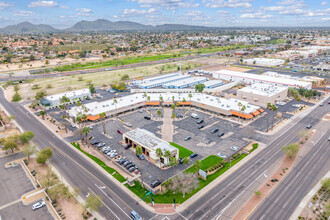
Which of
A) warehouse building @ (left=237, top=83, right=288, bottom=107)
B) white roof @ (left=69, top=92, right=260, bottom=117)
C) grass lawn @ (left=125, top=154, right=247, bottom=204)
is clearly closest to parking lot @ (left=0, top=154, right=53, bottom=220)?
grass lawn @ (left=125, top=154, right=247, bottom=204)

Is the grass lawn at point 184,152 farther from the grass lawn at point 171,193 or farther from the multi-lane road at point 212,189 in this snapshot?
the multi-lane road at point 212,189

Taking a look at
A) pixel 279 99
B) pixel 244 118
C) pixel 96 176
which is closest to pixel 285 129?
pixel 244 118

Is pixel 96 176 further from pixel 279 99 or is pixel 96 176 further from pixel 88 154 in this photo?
pixel 279 99

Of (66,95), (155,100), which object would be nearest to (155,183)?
(155,100)

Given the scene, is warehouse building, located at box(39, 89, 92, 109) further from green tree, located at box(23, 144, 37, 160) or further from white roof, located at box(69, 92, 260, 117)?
green tree, located at box(23, 144, 37, 160)

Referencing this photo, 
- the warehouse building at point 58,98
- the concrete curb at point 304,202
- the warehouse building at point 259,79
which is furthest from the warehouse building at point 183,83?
the concrete curb at point 304,202
